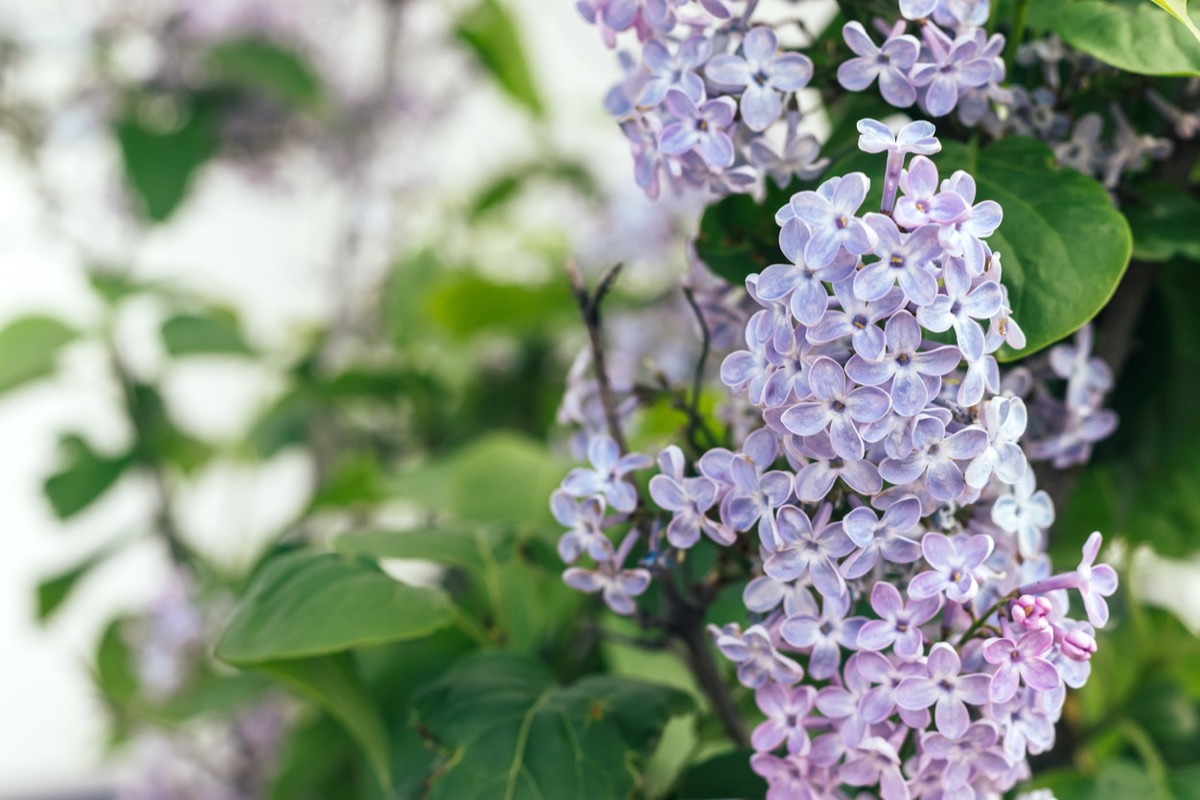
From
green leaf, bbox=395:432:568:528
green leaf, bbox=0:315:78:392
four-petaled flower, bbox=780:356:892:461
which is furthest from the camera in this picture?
green leaf, bbox=0:315:78:392

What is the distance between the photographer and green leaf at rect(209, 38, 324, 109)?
74 cm

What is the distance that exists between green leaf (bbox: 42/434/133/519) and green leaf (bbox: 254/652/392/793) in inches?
16.1

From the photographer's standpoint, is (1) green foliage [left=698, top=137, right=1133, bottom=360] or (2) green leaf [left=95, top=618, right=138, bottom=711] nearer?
(1) green foliage [left=698, top=137, right=1133, bottom=360]

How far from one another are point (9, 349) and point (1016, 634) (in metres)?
0.60

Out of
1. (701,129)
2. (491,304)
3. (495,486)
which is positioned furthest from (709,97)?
(491,304)

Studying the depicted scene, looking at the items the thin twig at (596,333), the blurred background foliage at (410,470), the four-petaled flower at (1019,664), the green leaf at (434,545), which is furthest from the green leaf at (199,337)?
the four-petaled flower at (1019,664)

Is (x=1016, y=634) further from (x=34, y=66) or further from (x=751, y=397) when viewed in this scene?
(x=34, y=66)

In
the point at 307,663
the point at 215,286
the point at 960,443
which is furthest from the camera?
the point at 215,286

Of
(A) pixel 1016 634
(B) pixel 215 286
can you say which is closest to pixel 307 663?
(A) pixel 1016 634

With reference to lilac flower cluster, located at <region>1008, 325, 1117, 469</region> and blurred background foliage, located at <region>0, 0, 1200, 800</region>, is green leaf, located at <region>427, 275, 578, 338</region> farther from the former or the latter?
lilac flower cluster, located at <region>1008, 325, 1117, 469</region>

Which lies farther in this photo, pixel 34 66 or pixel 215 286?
pixel 215 286

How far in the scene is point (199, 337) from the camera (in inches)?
27.2

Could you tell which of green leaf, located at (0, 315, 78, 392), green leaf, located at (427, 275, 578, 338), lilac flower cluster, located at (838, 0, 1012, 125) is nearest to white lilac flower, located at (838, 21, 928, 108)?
lilac flower cluster, located at (838, 0, 1012, 125)

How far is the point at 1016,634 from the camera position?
0.24 meters
